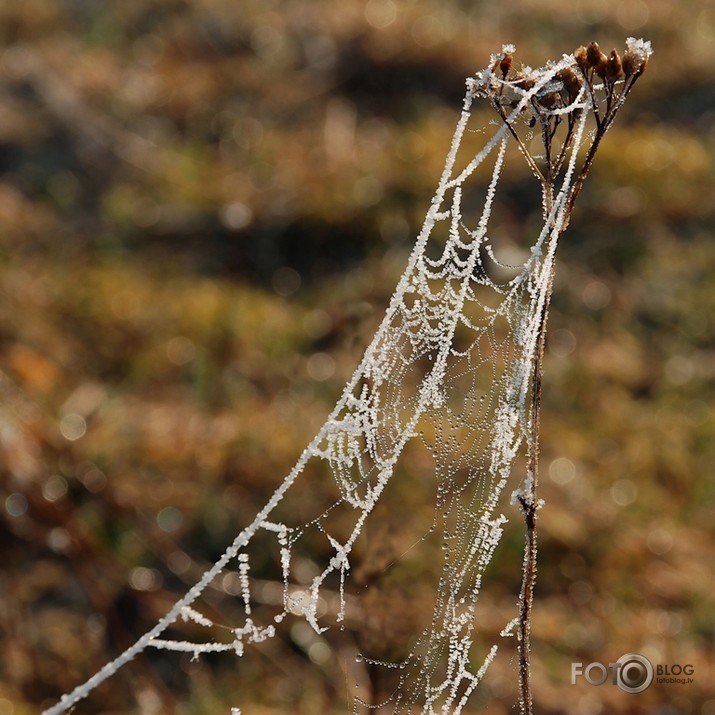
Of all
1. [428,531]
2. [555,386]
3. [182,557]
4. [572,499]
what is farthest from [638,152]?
[182,557]

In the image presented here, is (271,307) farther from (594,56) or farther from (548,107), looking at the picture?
(594,56)

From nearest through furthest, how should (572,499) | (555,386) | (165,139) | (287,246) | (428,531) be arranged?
(428,531), (572,499), (555,386), (287,246), (165,139)

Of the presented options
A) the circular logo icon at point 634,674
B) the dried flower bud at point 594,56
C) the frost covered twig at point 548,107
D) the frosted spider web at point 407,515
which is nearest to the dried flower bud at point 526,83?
the frost covered twig at point 548,107

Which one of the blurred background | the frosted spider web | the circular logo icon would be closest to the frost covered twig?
the frosted spider web

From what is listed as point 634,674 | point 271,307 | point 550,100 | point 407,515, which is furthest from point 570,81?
point 271,307

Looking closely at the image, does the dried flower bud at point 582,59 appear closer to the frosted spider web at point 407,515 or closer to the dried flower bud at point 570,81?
the dried flower bud at point 570,81

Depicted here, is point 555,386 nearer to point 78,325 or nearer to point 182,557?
point 182,557
